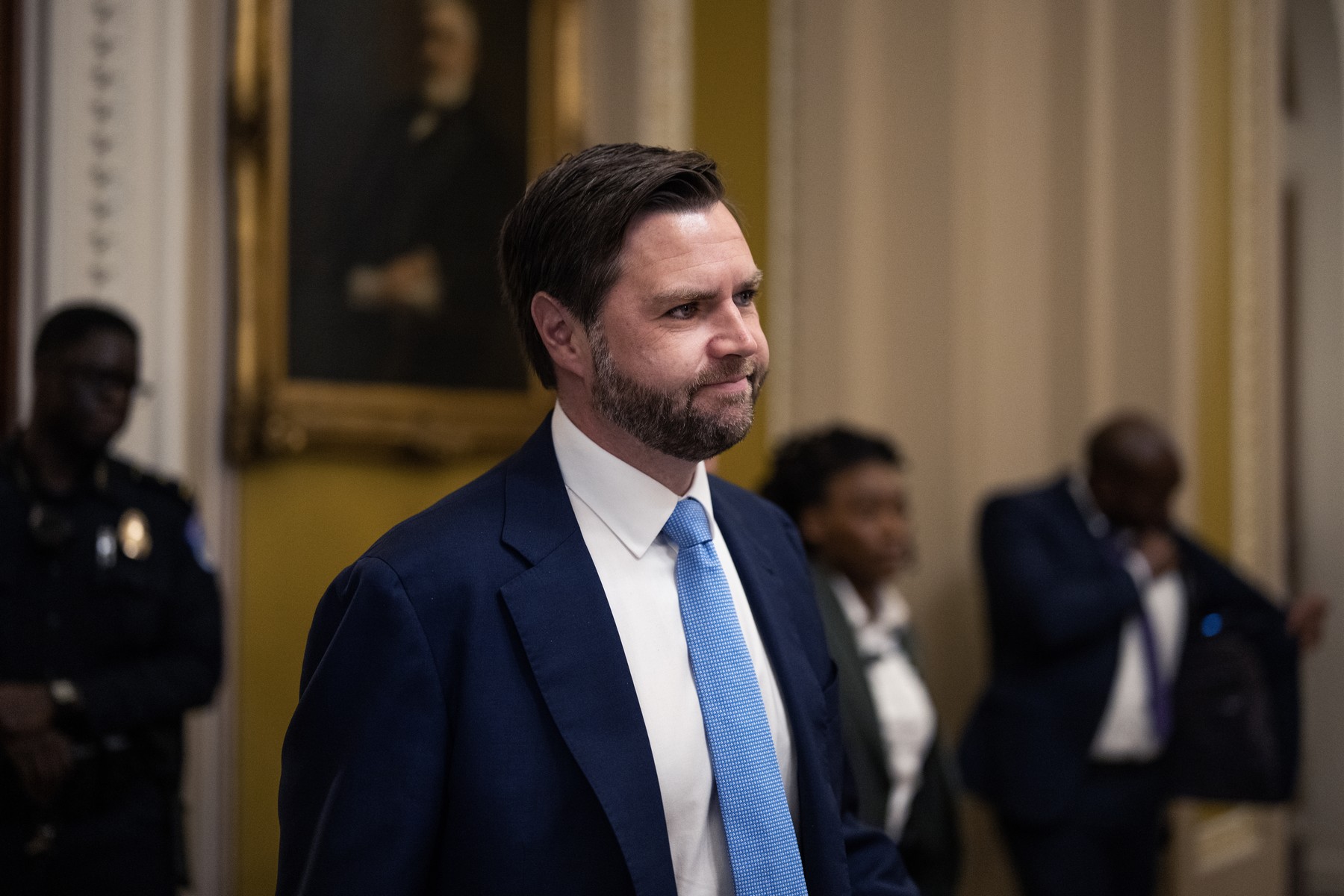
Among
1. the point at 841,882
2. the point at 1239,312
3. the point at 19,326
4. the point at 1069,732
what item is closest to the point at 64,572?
the point at 19,326

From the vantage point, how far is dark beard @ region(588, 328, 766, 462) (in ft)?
6.02

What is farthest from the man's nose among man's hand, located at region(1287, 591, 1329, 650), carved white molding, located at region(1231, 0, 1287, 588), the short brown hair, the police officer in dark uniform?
carved white molding, located at region(1231, 0, 1287, 588)

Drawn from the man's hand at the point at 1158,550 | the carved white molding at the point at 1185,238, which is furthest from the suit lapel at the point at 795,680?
the carved white molding at the point at 1185,238

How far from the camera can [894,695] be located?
3881mm

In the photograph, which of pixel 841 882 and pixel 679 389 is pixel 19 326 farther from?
pixel 841 882

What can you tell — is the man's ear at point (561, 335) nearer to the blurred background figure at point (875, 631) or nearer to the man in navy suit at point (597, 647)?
the man in navy suit at point (597, 647)

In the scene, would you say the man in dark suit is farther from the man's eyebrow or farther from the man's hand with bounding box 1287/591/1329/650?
the man's eyebrow

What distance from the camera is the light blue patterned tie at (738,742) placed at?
70.6 inches

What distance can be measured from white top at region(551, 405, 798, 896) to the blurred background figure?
1.63 meters

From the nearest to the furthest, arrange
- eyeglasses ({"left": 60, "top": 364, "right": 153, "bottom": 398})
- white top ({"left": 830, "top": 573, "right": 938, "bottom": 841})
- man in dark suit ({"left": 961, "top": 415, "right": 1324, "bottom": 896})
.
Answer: eyeglasses ({"left": 60, "top": 364, "right": 153, "bottom": 398}), white top ({"left": 830, "top": 573, "right": 938, "bottom": 841}), man in dark suit ({"left": 961, "top": 415, "right": 1324, "bottom": 896})

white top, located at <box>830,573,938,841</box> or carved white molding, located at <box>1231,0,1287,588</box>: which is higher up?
carved white molding, located at <box>1231,0,1287,588</box>

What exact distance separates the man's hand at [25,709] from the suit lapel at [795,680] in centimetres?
165

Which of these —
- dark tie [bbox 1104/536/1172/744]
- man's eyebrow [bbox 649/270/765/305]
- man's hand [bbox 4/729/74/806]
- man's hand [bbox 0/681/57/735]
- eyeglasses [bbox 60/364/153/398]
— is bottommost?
dark tie [bbox 1104/536/1172/744]

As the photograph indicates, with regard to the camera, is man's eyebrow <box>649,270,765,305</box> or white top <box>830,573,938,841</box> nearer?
man's eyebrow <box>649,270,765,305</box>
